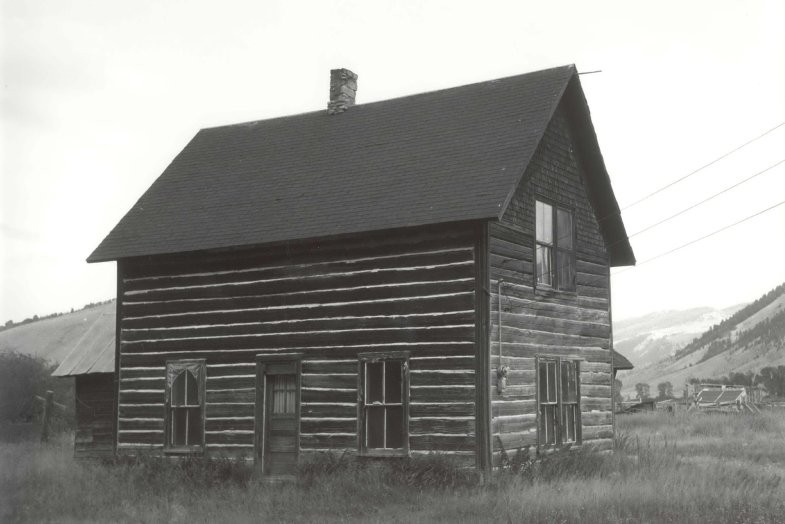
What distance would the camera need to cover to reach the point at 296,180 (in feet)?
59.2

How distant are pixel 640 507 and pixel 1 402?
22951mm

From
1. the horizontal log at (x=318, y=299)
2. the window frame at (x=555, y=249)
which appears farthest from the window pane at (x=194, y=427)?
the window frame at (x=555, y=249)

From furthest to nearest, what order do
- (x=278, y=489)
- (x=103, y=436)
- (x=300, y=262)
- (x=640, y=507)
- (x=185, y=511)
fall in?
(x=103, y=436) → (x=300, y=262) → (x=278, y=489) → (x=185, y=511) → (x=640, y=507)

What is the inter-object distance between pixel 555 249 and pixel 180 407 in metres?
7.54

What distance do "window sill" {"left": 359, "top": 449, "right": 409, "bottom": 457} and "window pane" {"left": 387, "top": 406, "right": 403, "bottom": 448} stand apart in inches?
4.7

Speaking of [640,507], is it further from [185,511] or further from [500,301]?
[185,511]

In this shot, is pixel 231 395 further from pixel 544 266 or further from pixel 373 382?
pixel 544 266

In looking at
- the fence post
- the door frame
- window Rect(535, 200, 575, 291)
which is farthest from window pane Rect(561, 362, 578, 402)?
the fence post

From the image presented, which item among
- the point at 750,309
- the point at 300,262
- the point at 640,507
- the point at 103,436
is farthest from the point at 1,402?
the point at 750,309

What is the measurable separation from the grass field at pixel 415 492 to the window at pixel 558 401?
58 cm

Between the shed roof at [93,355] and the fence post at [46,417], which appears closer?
the shed roof at [93,355]

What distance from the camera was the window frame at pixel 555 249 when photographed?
16.2 meters

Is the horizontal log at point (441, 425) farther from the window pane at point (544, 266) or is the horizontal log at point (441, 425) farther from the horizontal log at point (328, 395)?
the window pane at point (544, 266)

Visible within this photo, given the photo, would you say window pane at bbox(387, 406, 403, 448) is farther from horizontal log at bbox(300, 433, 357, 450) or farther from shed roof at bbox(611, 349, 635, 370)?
shed roof at bbox(611, 349, 635, 370)
